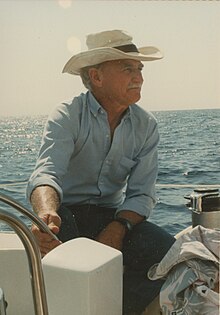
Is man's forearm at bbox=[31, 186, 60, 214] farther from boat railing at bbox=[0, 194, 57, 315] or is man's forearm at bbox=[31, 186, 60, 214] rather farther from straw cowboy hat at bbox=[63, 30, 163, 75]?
boat railing at bbox=[0, 194, 57, 315]

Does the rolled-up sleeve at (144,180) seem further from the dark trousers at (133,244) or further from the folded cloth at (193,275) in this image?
the folded cloth at (193,275)

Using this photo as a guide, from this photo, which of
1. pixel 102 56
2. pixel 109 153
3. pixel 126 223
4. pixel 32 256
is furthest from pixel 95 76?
pixel 32 256

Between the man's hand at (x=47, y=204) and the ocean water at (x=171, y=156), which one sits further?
the ocean water at (x=171, y=156)

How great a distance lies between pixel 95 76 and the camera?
1.49 meters

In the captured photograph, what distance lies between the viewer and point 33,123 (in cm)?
152

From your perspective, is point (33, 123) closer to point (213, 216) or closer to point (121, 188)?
point (121, 188)

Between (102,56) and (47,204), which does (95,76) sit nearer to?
(102,56)

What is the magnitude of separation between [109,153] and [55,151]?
0.18m

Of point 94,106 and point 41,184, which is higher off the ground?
point 94,106


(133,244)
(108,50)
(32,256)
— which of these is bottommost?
(133,244)

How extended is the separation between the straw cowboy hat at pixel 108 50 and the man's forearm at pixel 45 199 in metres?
0.39

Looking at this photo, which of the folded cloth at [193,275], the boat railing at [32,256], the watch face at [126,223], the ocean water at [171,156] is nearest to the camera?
the boat railing at [32,256]

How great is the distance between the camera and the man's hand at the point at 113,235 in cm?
136

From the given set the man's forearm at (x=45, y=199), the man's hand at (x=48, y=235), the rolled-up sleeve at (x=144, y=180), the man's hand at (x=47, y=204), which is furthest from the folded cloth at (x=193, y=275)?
the rolled-up sleeve at (x=144, y=180)
